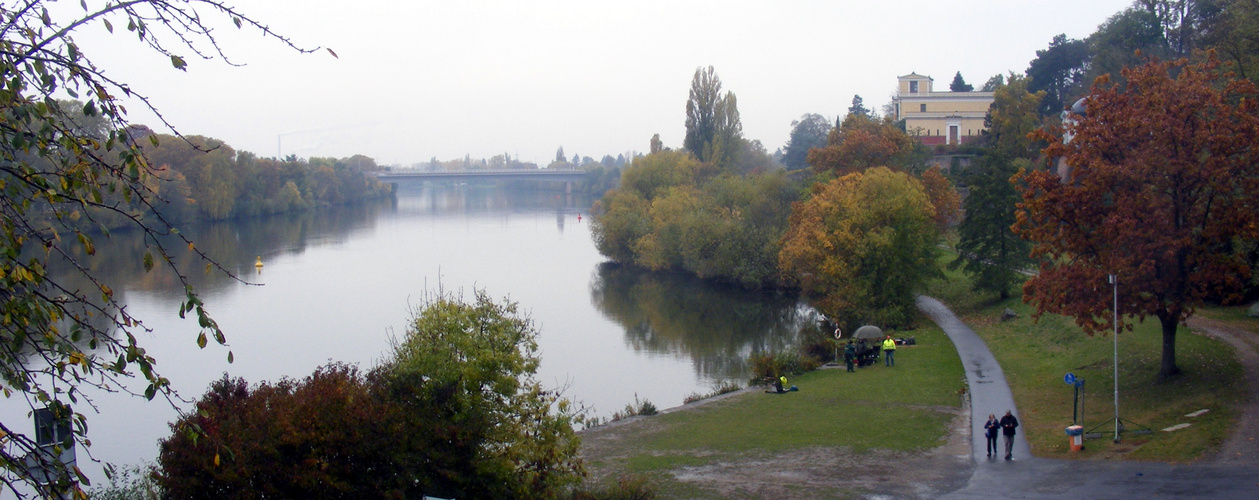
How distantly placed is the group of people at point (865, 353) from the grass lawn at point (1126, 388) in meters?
3.25

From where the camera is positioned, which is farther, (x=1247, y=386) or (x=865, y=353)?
(x=865, y=353)

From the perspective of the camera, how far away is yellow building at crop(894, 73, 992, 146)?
75.3 meters

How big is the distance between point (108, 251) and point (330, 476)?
54.8 m

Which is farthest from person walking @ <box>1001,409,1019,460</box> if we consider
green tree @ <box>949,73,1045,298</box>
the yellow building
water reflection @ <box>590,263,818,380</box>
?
the yellow building

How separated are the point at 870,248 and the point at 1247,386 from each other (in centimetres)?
1814

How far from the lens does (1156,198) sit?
1845cm

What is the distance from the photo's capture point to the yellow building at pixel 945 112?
75312mm

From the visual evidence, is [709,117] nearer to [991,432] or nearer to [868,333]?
[868,333]

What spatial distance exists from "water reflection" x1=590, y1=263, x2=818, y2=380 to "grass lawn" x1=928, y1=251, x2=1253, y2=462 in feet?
28.4

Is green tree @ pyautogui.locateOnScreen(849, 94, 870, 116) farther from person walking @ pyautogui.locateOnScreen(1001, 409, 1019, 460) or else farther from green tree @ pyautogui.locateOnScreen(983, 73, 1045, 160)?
person walking @ pyautogui.locateOnScreen(1001, 409, 1019, 460)

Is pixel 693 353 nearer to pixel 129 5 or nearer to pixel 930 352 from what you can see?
pixel 930 352

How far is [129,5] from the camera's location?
4949 millimetres

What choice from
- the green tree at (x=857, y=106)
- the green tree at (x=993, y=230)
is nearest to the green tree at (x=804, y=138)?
the green tree at (x=857, y=106)

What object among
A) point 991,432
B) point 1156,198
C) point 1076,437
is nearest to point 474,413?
point 991,432
